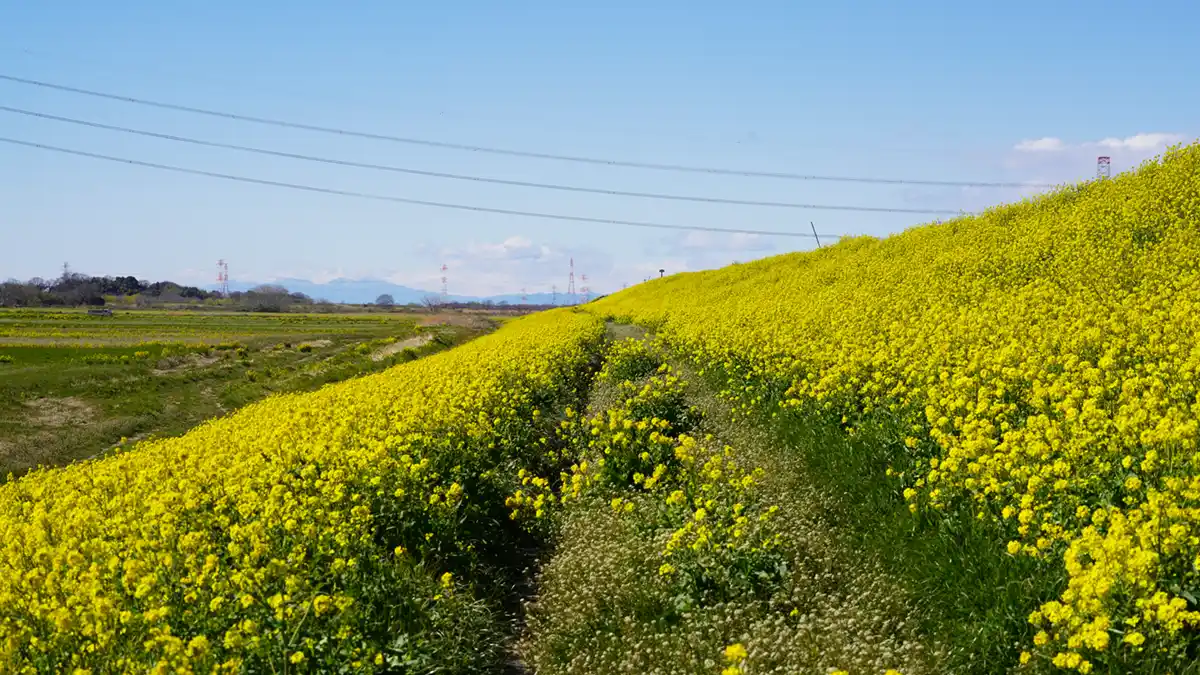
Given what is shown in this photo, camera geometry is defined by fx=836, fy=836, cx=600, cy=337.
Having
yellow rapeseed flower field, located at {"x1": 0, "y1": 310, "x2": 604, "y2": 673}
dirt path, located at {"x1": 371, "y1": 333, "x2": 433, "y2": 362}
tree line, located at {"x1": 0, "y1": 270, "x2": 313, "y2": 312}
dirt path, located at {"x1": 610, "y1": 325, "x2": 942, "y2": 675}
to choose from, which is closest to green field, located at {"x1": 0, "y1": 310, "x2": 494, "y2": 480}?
dirt path, located at {"x1": 371, "y1": 333, "x2": 433, "y2": 362}

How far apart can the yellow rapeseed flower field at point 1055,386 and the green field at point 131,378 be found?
60.3 feet

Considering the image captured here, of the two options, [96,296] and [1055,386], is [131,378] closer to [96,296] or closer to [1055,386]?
[1055,386]

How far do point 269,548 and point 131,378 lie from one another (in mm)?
39101

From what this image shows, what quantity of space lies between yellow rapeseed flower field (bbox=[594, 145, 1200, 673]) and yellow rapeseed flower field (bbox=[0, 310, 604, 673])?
4101mm

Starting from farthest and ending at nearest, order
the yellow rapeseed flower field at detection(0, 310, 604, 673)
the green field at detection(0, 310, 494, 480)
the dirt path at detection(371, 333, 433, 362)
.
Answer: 1. the dirt path at detection(371, 333, 433, 362)
2. the green field at detection(0, 310, 494, 480)
3. the yellow rapeseed flower field at detection(0, 310, 604, 673)

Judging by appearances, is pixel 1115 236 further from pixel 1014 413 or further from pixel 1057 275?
pixel 1014 413

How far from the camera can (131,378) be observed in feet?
132

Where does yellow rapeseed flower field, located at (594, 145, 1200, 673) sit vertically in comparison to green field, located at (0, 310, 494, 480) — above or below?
above

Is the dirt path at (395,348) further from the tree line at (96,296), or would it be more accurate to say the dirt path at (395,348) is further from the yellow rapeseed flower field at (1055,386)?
the tree line at (96,296)

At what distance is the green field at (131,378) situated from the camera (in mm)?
28469

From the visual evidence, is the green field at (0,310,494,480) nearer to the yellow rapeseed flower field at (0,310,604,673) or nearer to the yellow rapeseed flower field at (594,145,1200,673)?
the yellow rapeseed flower field at (0,310,604,673)

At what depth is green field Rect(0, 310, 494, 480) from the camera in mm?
28469

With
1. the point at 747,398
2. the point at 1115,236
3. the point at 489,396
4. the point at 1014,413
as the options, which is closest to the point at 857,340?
the point at 747,398

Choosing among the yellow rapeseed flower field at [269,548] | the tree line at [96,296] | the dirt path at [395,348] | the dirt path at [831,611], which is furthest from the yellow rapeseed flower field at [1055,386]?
the tree line at [96,296]
